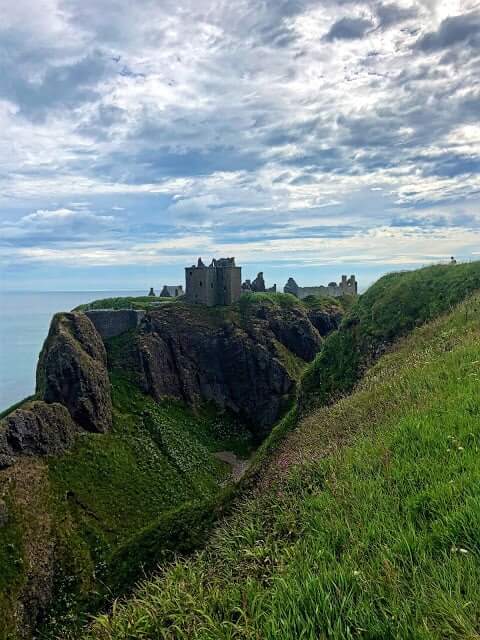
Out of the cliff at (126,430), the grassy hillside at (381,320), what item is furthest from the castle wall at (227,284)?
the grassy hillside at (381,320)

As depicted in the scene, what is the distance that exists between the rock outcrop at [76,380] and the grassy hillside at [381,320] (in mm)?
30170

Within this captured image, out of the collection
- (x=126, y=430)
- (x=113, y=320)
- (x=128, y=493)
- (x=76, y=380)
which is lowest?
(x=128, y=493)

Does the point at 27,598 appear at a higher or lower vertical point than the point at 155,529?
lower

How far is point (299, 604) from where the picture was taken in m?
4.95

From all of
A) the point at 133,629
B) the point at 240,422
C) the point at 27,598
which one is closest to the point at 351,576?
the point at 133,629

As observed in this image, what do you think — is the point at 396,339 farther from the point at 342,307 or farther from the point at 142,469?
the point at 342,307

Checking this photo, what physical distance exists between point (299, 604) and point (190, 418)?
216 feet

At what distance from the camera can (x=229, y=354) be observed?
261 ft

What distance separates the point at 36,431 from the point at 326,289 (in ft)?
267

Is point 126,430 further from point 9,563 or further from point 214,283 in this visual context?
point 214,283

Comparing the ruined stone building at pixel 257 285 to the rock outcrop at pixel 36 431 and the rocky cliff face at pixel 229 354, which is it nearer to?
the rocky cliff face at pixel 229 354

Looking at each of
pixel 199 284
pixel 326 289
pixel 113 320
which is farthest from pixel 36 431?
pixel 326 289

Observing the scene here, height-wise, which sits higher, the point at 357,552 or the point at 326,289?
the point at 326,289

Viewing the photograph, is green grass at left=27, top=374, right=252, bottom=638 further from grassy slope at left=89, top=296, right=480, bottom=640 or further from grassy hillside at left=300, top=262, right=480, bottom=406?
grassy slope at left=89, top=296, right=480, bottom=640
